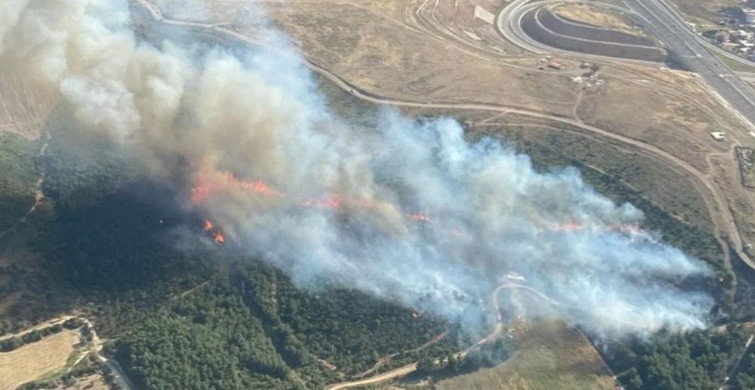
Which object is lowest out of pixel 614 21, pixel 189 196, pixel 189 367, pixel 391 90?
pixel 189 367

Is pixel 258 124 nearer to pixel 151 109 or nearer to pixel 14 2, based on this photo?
pixel 151 109

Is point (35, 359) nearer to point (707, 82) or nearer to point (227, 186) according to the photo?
point (227, 186)

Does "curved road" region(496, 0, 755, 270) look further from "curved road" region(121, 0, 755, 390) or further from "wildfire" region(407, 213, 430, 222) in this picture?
"wildfire" region(407, 213, 430, 222)

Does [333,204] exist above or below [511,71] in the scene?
below

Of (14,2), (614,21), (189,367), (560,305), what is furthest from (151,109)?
(614,21)

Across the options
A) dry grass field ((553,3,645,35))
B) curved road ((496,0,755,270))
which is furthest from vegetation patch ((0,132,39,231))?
dry grass field ((553,3,645,35))

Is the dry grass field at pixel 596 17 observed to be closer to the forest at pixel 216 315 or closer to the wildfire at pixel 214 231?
the forest at pixel 216 315
